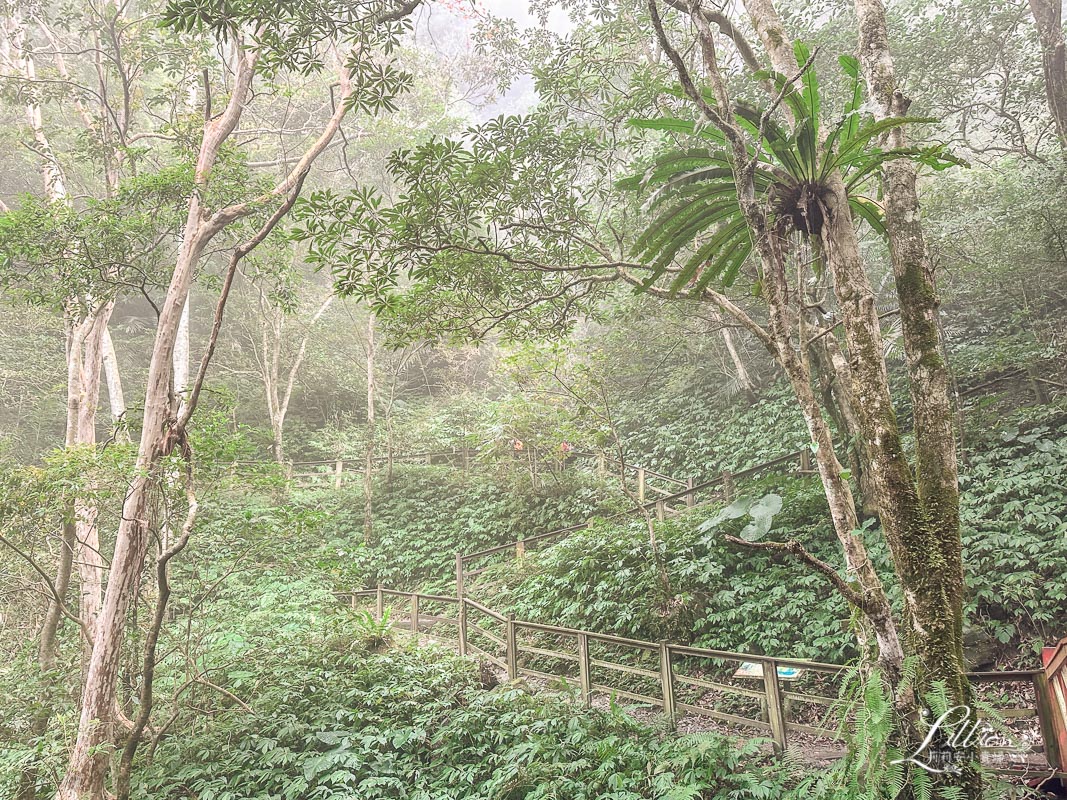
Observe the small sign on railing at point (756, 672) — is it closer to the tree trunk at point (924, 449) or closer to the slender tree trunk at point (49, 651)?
the tree trunk at point (924, 449)

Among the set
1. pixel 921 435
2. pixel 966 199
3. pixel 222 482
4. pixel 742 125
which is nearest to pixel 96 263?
pixel 222 482

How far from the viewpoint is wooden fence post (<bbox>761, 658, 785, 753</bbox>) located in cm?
446

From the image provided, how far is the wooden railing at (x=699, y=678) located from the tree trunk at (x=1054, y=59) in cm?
860

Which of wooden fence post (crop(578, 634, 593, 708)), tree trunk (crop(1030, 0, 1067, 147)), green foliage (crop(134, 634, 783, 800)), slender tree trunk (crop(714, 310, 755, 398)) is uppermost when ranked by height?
tree trunk (crop(1030, 0, 1067, 147))

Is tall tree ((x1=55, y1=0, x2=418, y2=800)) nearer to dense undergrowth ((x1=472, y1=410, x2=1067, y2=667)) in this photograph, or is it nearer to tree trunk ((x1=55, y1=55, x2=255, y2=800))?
tree trunk ((x1=55, y1=55, x2=255, y2=800))

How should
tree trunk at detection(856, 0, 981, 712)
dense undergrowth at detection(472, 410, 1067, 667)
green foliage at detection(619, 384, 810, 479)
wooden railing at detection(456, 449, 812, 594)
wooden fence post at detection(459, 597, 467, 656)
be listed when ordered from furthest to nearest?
green foliage at detection(619, 384, 810, 479) → wooden railing at detection(456, 449, 812, 594) → wooden fence post at detection(459, 597, 467, 656) → dense undergrowth at detection(472, 410, 1067, 667) → tree trunk at detection(856, 0, 981, 712)

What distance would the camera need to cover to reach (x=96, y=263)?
567 centimetres

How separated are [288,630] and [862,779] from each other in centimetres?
754

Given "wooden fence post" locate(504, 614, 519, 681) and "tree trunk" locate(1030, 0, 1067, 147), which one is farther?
"tree trunk" locate(1030, 0, 1067, 147)

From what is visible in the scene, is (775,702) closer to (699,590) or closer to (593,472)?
(699,590)

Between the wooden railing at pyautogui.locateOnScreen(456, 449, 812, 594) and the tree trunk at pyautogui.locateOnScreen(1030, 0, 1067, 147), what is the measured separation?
6.14 metres

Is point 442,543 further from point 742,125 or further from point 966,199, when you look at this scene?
point 966,199

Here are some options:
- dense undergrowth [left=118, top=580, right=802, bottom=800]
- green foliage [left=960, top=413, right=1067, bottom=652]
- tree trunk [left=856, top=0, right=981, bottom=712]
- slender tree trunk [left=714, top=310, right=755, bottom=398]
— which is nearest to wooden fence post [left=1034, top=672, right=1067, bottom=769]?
dense undergrowth [left=118, top=580, right=802, bottom=800]

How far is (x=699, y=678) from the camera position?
5.67 m
